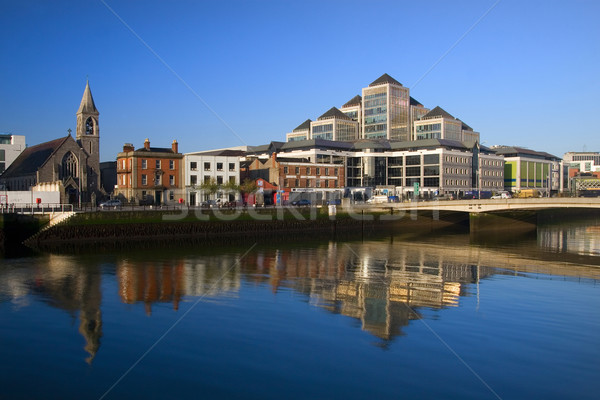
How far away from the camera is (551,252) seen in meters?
46.7

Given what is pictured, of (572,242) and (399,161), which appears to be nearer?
(572,242)

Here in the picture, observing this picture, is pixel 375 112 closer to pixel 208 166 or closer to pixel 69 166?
pixel 208 166

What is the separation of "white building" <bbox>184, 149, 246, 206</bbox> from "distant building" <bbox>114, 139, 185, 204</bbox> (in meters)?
1.26

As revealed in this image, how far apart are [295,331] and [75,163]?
2887 inches

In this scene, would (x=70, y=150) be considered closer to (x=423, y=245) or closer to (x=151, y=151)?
(x=151, y=151)

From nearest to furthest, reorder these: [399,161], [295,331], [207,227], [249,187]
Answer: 1. [295,331]
2. [207,227]
3. [249,187]
4. [399,161]

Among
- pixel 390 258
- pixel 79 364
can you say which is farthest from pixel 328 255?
pixel 79 364

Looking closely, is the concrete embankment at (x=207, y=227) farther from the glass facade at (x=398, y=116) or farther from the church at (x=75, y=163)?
the glass facade at (x=398, y=116)

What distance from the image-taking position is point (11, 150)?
112938 mm

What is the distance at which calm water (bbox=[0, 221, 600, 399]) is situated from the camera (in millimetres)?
14266

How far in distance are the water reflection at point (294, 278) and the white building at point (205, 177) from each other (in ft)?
112

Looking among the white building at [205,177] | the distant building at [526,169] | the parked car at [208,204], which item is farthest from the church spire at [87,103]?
the distant building at [526,169]

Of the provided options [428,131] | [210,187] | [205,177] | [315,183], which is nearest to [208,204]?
[210,187]

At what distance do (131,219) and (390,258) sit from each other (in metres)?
27.9
